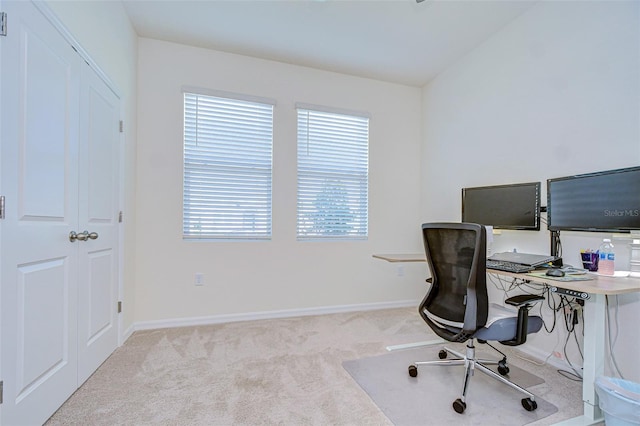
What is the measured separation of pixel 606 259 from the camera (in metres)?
1.88

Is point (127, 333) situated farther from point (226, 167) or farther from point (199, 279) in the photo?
point (226, 167)

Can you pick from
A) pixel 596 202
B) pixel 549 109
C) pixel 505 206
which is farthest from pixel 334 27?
pixel 596 202

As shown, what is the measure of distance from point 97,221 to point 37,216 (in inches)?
25.8

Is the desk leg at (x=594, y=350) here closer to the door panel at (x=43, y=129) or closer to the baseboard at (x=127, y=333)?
the door panel at (x=43, y=129)

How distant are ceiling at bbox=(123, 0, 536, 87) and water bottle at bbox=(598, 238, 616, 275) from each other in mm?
2084

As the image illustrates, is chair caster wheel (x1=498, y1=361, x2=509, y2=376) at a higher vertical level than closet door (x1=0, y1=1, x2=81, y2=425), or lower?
lower

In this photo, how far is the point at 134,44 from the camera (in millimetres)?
2883

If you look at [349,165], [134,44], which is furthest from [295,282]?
[134,44]

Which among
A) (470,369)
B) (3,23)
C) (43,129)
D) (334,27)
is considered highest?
(334,27)

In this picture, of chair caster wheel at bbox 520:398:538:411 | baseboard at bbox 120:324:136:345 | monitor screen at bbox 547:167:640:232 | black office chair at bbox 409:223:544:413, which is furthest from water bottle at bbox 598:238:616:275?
baseboard at bbox 120:324:136:345

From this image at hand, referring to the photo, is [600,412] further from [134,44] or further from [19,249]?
[134,44]

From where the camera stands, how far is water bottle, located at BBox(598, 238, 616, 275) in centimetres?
186

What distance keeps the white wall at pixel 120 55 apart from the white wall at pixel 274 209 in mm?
146

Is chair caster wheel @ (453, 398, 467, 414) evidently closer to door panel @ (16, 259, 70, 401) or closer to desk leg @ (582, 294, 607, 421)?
desk leg @ (582, 294, 607, 421)
